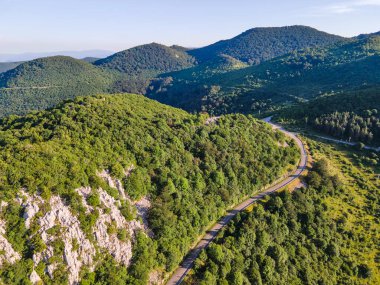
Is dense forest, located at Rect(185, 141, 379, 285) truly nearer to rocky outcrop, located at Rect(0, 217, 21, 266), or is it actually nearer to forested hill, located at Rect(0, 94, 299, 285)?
forested hill, located at Rect(0, 94, 299, 285)

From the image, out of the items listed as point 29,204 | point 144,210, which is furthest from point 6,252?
point 144,210

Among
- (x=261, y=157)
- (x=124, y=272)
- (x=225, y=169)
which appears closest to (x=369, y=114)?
(x=261, y=157)

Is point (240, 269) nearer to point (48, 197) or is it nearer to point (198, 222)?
point (198, 222)

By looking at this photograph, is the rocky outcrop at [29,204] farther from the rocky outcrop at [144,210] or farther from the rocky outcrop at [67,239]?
the rocky outcrop at [144,210]

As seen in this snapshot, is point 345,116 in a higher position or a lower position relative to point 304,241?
higher

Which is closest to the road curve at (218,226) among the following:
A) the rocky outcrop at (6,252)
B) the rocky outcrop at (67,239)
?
the rocky outcrop at (67,239)

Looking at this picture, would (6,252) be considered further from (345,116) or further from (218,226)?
(345,116)
